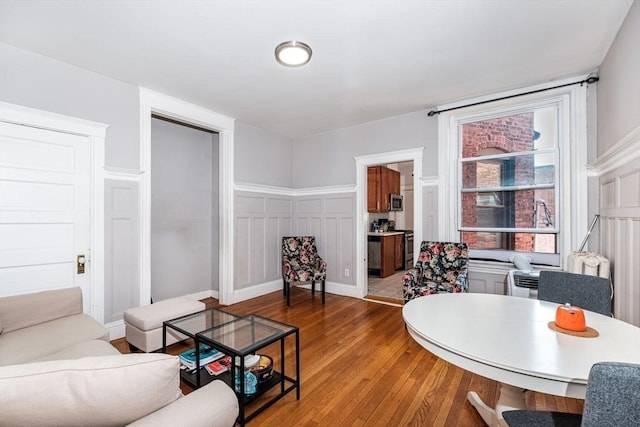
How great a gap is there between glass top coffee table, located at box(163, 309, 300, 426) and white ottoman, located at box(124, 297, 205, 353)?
0.71ft

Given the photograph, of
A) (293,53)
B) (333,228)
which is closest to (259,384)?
(293,53)

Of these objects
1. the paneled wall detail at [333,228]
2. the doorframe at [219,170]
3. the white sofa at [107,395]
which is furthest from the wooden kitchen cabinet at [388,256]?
the white sofa at [107,395]

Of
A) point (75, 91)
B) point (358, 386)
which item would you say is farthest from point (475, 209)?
point (75, 91)

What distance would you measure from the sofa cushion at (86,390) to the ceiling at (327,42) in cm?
218

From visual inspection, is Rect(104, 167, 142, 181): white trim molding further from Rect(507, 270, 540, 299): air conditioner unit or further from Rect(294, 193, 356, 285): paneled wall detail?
Rect(507, 270, 540, 299): air conditioner unit

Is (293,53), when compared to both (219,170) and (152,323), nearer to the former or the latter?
(219,170)

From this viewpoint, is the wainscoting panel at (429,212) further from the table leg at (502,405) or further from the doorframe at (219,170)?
the doorframe at (219,170)

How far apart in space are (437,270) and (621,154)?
1.96 metres

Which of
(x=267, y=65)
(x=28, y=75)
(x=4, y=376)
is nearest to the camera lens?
(x=4, y=376)

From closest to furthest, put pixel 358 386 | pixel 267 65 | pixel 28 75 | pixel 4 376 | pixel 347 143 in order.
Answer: pixel 4 376, pixel 358 386, pixel 28 75, pixel 267 65, pixel 347 143

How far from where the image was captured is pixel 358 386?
7.11 feet

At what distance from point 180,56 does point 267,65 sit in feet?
2.54

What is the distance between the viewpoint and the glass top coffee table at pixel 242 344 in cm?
175

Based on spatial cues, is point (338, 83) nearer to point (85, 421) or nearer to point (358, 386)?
point (358, 386)
